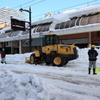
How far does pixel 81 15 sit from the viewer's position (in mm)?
24859

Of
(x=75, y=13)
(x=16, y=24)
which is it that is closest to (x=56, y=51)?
(x=75, y=13)

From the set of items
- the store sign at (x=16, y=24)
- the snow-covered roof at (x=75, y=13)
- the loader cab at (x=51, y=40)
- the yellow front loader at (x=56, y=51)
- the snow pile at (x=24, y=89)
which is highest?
the snow-covered roof at (x=75, y=13)

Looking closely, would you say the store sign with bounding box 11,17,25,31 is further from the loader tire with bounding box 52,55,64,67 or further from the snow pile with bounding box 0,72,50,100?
the snow pile with bounding box 0,72,50,100

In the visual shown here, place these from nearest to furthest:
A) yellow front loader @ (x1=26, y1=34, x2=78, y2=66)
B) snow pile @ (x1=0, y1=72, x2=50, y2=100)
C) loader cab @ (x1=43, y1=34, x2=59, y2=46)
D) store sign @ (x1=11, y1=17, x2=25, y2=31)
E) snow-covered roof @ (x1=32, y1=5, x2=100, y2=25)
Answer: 1. snow pile @ (x1=0, y1=72, x2=50, y2=100)
2. yellow front loader @ (x1=26, y1=34, x2=78, y2=66)
3. loader cab @ (x1=43, y1=34, x2=59, y2=46)
4. snow-covered roof @ (x1=32, y1=5, x2=100, y2=25)
5. store sign @ (x1=11, y1=17, x2=25, y2=31)

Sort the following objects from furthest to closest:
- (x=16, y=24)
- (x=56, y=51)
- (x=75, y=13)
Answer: (x=16, y=24)
(x=75, y=13)
(x=56, y=51)

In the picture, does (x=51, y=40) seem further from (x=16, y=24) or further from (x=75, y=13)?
(x=16, y=24)

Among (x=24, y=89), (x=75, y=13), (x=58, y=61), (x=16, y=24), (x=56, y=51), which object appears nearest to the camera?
(x=24, y=89)

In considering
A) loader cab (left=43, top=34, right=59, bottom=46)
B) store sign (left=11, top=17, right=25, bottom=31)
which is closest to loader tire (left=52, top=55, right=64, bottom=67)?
loader cab (left=43, top=34, right=59, bottom=46)

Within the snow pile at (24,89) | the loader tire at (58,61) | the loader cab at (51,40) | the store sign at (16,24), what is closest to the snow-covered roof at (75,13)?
the store sign at (16,24)

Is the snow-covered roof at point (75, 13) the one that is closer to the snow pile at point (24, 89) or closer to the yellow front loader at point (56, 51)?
the yellow front loader at point (56, 51)

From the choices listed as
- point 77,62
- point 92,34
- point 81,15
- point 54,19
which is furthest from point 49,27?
point 77,62

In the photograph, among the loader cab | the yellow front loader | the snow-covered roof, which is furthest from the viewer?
the snow-covered roof

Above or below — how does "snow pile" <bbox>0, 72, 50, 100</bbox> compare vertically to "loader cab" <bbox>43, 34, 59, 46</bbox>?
below

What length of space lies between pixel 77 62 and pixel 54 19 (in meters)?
16.9
